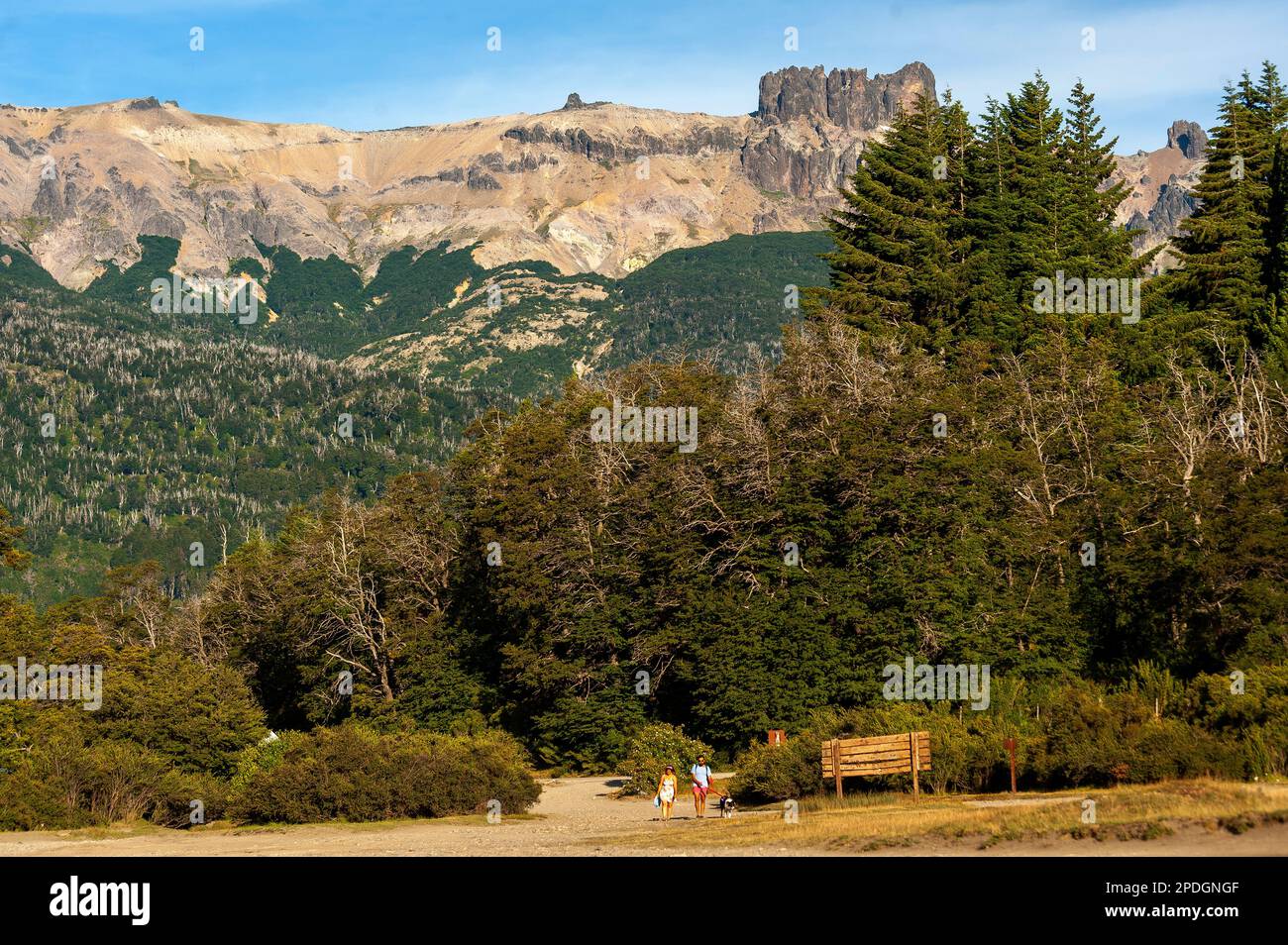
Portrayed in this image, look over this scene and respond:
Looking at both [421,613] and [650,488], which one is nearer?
[650,488]

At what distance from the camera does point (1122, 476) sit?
5869 centimetres

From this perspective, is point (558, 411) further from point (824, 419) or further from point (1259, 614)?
point (1259, 614)

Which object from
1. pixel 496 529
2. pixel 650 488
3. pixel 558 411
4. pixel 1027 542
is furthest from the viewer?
pixel 558 411

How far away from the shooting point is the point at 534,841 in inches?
1246

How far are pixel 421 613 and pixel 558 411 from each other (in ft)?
43.3

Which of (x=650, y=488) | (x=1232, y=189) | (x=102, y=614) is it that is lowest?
(x=102, y=614)

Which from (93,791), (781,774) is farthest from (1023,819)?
(93,791)

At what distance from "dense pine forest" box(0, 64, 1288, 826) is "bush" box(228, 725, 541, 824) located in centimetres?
26

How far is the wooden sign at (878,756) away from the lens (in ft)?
114

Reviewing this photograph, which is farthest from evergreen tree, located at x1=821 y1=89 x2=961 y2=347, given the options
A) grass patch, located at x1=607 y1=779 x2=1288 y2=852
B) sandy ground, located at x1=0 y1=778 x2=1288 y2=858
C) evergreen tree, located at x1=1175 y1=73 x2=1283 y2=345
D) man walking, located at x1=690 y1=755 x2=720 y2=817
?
grass patch, located at x1=607 y1=779 x2=1288 y2=852

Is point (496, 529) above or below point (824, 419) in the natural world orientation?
below
